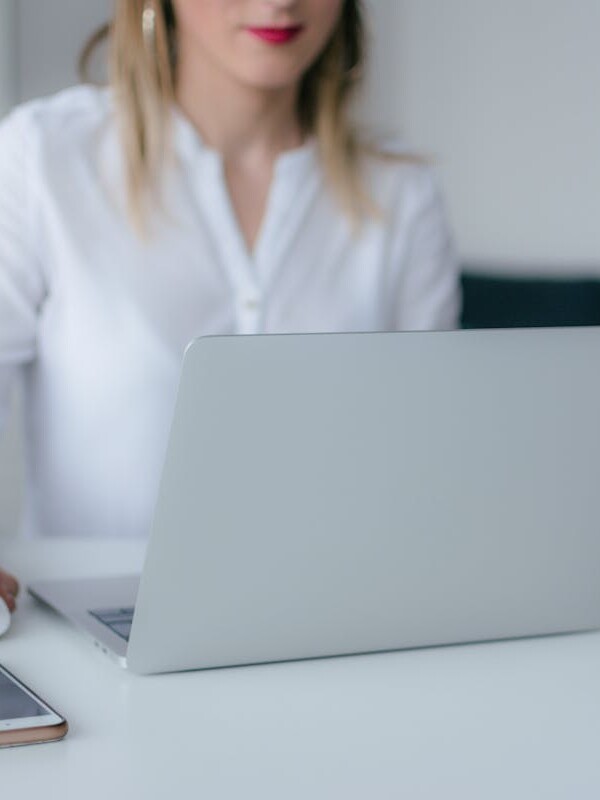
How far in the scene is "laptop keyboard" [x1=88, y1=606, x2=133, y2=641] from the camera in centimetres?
85

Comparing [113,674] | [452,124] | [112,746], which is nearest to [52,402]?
[113,674]

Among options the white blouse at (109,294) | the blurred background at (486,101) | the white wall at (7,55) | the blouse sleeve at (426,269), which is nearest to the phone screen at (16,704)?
the white blouse at (109,294)

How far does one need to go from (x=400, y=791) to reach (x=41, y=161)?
1117mm

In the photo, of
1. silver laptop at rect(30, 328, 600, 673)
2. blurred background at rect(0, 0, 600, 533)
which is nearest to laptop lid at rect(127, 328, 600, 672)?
silver laptop at rect(30, 328, 600, 673)

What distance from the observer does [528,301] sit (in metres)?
2.84

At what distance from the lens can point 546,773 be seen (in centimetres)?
66

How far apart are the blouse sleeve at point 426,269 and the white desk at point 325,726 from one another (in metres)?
0.92

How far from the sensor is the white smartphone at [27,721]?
0.66 m

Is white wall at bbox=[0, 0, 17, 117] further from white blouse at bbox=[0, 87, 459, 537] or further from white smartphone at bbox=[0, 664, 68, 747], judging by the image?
white smartphone at bbox=[0, 664, 68, 747]

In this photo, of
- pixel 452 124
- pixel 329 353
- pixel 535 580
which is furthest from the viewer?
pixel 452 124

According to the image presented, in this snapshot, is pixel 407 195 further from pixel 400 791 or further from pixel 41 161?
pixel 400 791

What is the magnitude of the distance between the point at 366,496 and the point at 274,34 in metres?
0.90

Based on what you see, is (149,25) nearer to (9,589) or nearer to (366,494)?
(9,589)

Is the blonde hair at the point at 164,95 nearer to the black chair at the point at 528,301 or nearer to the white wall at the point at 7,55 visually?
the black chair at the point at 528,301
